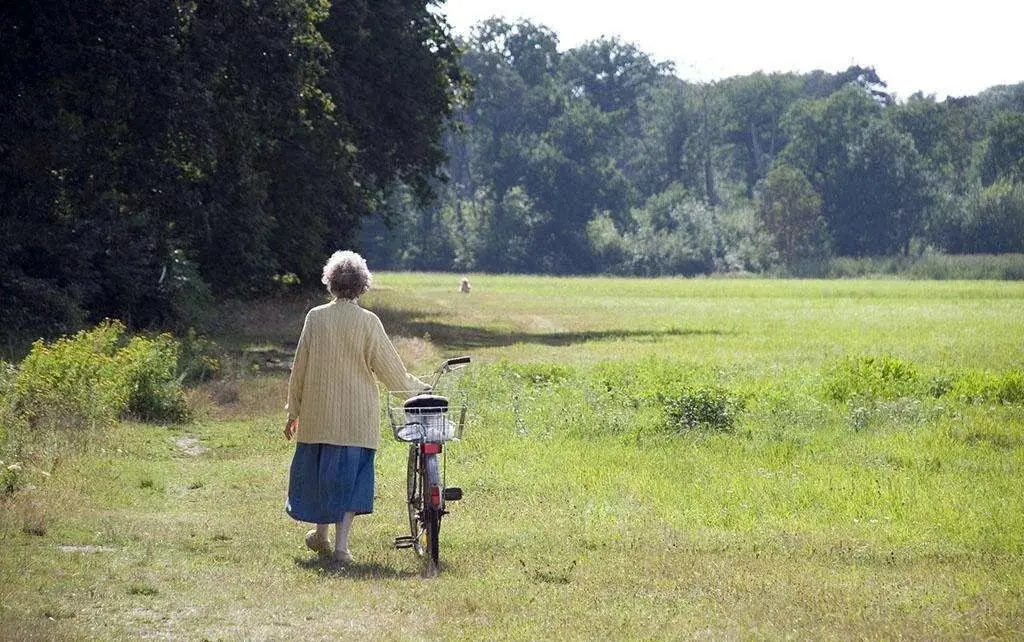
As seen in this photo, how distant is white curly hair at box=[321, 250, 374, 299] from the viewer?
10.4 meters

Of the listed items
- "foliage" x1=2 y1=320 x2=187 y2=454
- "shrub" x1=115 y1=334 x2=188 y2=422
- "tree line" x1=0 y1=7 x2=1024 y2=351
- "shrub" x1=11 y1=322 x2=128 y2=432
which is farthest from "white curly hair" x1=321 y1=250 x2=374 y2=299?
"tree line" x1=0 y1=7 x2=1024 y2=351

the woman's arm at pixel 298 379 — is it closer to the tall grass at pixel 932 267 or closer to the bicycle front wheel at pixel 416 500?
the bicycle front wheel at pixel 416 500

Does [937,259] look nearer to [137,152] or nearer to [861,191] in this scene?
[861,191]

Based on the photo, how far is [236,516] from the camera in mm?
12555

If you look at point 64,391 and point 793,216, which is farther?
point 793,216

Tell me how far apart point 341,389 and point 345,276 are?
74 cm

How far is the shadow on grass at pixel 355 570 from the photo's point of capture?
10.0m

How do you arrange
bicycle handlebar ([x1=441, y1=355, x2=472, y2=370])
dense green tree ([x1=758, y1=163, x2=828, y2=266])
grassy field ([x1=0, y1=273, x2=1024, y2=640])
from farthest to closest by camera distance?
dense green tree ([x1=758, y1=163, x2=828, y2=266])
bicycle handlebar ([x1=441, y1=355, x2=472, y2=370])
grassy field ([x1=0, y1=273, x2=1024, y2=640])

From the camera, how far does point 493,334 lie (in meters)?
43.7

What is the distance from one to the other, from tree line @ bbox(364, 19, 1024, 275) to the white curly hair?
114 m

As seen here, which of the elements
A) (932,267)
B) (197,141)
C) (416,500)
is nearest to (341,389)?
(416,500)

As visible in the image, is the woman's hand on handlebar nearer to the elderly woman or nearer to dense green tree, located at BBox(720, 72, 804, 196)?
the elderly woman

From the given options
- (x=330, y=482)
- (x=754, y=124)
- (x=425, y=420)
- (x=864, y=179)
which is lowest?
(x=330, y=482)

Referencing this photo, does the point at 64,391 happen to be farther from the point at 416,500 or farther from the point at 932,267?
the point at 932,267
